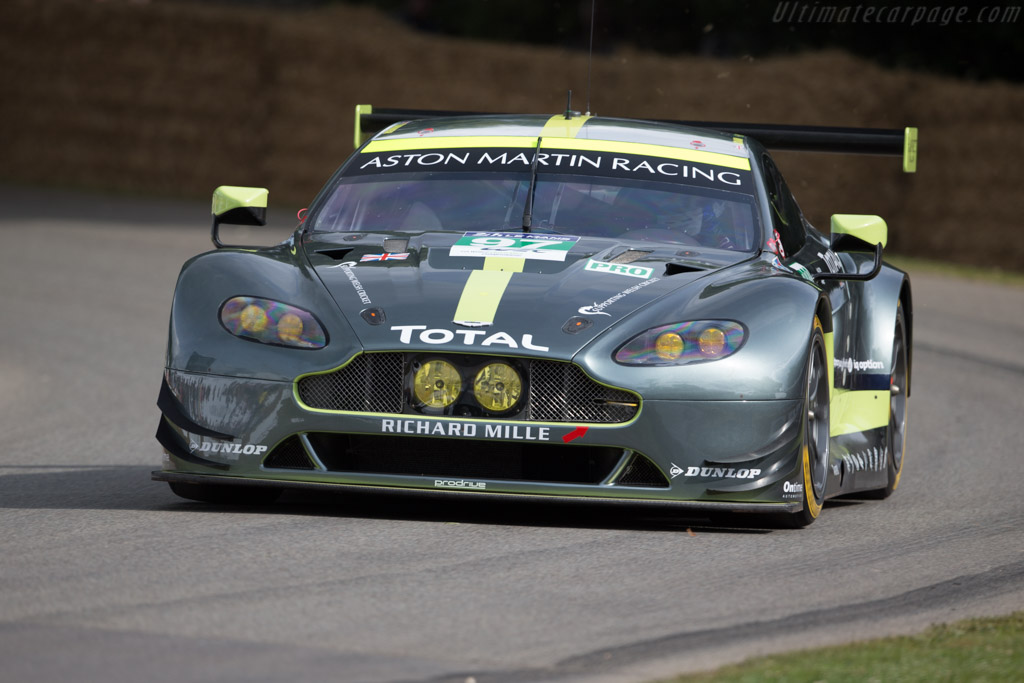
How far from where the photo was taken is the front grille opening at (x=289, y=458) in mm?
5348

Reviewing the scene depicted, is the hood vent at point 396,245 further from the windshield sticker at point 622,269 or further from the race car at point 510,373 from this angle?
the windshield sticker at point 622,269

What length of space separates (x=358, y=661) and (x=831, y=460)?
2.80 m

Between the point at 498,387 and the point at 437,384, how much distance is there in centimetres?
19

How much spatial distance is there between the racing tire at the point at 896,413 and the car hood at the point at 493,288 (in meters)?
1.30

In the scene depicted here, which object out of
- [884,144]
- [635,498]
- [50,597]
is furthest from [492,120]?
[50,597]

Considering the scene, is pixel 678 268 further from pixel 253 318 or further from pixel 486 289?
pixel 253 318

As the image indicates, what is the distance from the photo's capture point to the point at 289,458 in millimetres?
5379

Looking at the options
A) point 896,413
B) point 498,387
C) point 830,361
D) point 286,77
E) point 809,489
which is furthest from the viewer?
point 286,77

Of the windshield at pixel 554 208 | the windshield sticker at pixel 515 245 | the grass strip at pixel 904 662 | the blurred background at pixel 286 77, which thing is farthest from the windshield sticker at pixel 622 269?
the blurred background at pixel 286 77

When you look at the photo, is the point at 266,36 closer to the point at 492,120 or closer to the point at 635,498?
the point at 492,120

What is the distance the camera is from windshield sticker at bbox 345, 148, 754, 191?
657cm

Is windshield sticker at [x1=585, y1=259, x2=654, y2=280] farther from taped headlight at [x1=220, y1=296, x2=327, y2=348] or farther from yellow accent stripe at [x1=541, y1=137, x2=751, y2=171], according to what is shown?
yellow accent stripe at [x1=541, y1=137, x2=751, y2=171]

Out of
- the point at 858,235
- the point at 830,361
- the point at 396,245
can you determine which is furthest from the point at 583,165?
the point at 830,361

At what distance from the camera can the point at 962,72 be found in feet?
77.7
